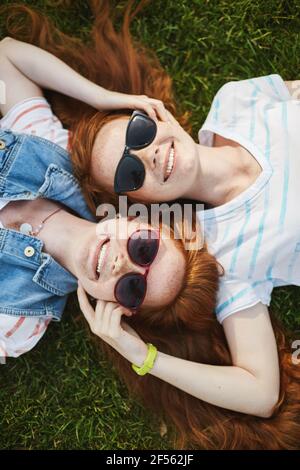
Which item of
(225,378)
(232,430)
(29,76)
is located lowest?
(232,430)

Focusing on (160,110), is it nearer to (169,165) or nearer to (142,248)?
(169,165)

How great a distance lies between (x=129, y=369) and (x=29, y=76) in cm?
185

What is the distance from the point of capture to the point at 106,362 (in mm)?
3477

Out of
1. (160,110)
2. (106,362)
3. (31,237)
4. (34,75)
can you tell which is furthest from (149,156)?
(106,362)

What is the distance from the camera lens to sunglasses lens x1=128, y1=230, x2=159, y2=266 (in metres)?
2.57

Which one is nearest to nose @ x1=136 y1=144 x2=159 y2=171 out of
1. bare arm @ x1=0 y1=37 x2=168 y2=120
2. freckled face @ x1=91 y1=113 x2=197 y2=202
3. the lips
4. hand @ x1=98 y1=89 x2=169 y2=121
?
freckled face @ x1=91 y1=113 x2=197 y2=202

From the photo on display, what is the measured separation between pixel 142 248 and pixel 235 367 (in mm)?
924

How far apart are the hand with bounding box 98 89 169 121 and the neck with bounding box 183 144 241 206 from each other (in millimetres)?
276

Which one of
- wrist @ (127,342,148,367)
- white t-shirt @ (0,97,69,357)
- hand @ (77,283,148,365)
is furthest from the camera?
white t-shirt @ (0,97,69,357)

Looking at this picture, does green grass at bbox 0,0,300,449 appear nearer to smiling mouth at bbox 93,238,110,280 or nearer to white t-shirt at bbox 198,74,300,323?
white t-shirt at bbox 198,74,300,323

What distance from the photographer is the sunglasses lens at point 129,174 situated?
2.63 metres

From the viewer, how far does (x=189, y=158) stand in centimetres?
269
